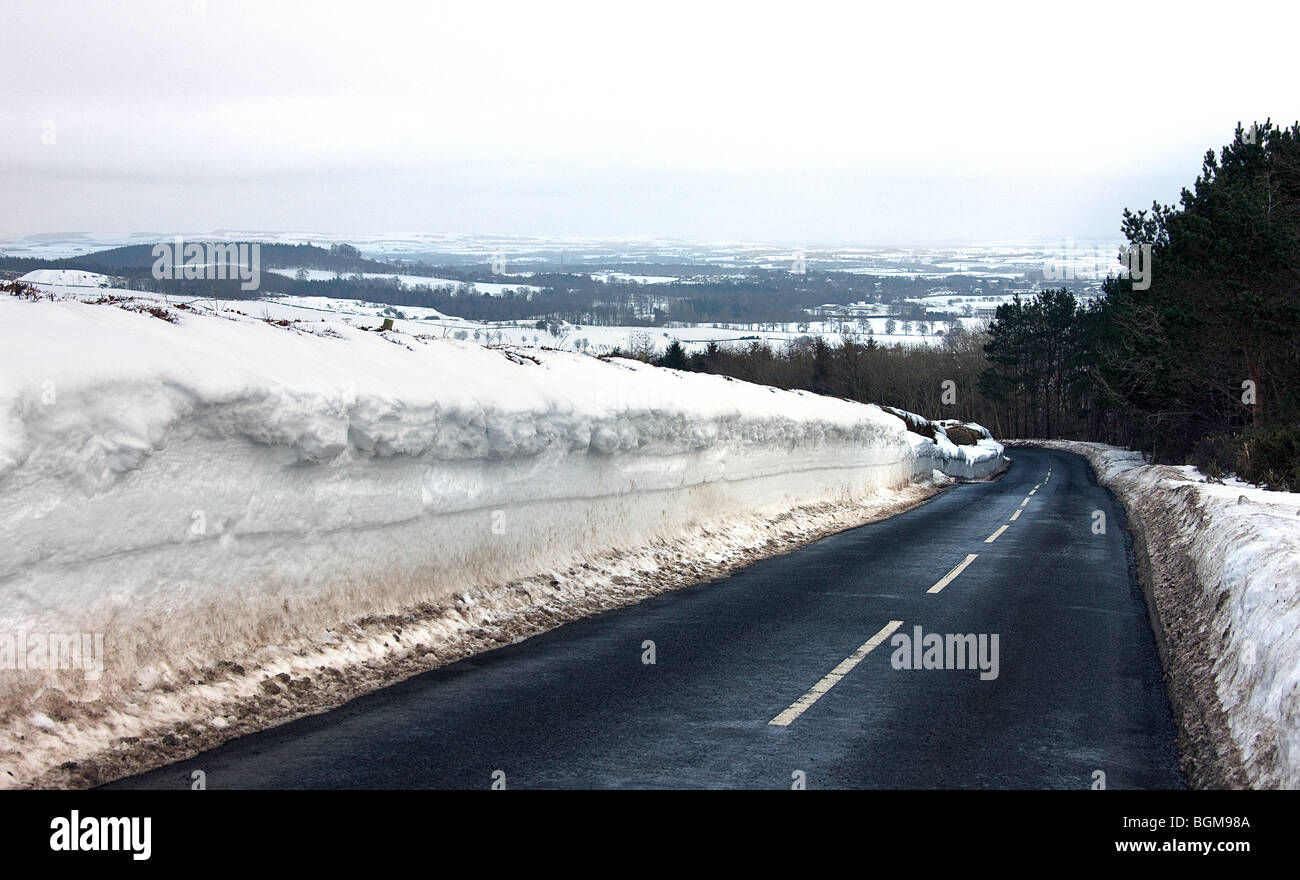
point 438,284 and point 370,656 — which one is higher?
point 438,284

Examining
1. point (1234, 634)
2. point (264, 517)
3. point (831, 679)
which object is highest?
point (264, 517)

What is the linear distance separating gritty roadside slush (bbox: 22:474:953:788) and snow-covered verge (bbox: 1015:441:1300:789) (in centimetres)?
578

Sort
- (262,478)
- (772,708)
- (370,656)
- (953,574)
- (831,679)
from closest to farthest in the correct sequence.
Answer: (772,708), (262,478), (831,679), (370,656), (953,574)

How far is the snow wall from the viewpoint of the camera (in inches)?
251

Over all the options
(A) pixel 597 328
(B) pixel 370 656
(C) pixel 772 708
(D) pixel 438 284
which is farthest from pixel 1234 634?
(A) pixel 597 328

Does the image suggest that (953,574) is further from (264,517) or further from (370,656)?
(264,517)

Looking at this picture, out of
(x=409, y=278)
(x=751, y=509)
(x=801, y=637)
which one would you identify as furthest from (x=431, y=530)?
(x=409, y=278)

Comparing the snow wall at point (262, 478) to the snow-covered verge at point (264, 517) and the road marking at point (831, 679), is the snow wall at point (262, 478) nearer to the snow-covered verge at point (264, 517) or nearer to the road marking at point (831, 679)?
the snow-covered verge at point (264, 517)

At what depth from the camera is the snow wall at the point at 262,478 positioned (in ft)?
20.9

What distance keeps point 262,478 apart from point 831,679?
487 cm

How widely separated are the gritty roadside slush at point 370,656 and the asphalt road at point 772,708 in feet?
0.89

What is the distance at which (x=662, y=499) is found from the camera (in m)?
15.4

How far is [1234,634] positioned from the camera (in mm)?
8312

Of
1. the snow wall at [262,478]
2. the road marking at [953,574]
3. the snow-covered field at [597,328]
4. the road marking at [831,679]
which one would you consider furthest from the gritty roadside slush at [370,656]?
the snow-covered field at [597,328]
